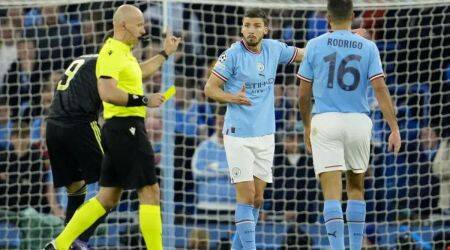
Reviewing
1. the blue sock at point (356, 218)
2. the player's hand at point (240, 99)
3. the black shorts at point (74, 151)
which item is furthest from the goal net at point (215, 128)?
the blue sock at point (356, 218)

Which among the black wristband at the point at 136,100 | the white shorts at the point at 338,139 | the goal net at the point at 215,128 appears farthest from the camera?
the goal net at the point at 215,128

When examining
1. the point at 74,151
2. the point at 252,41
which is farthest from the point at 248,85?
the point at 74,151

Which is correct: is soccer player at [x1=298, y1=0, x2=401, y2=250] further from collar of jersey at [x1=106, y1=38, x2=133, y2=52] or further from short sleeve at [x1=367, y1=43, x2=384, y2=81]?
collar of jersey at [x1=106, y1=38, x2=133, y2=52]

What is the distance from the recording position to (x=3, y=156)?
Answer: 12.6m

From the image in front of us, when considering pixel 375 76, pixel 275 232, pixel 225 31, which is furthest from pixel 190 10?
pixel 375 76

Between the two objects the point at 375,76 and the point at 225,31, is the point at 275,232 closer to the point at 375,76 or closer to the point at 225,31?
the point at 225,31

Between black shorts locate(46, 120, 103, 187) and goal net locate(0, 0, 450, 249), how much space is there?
2.43 meters

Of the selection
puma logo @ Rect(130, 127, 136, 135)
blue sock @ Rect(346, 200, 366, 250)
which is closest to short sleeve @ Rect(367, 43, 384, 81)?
blue sock @ Rect(346, 200, 366, 250)

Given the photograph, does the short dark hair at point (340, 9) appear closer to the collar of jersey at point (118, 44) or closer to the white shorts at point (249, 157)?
the white shorts at point (249, 157)

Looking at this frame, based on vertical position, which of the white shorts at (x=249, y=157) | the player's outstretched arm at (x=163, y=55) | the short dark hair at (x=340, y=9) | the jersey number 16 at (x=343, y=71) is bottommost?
the white shorts at (x=249, y=157)

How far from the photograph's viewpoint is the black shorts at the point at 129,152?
8.64 meters

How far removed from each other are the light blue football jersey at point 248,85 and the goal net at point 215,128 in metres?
2.92

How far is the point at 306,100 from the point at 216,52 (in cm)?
434

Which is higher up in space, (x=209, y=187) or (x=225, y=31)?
(x=225, y=31)
